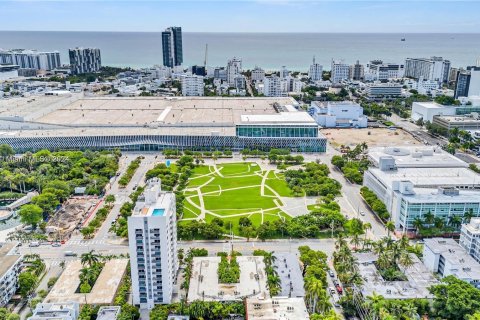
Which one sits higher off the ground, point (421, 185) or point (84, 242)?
point (421, 185)

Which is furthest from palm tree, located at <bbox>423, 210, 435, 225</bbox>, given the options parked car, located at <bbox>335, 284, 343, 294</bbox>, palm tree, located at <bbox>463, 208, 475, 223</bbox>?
parked car, located at <bbox>335, 284, 343, 294</bbox>

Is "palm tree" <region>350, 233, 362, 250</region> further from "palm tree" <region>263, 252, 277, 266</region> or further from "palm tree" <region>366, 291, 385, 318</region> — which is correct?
"palm tree" <region>366, 291, 385, 318</region>

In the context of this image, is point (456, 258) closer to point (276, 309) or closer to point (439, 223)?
point (439, 223)

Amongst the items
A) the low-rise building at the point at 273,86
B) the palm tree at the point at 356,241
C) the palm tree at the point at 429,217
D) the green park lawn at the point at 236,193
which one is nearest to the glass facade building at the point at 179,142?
the green park lawn at the point at 236,193

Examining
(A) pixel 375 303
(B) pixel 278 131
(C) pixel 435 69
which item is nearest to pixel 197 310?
(A) pixel 375 303

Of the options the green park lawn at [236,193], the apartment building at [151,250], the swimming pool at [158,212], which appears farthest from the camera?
the green park lawn at [236,193]

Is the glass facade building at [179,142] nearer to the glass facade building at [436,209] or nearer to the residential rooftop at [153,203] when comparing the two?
the glass facade building at [436,209]

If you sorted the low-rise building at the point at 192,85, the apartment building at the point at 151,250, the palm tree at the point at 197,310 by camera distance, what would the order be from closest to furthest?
the palm tree at the point at 197,310, the apartment building at the point at 151,250, the low-rise building at the point at 192,85
